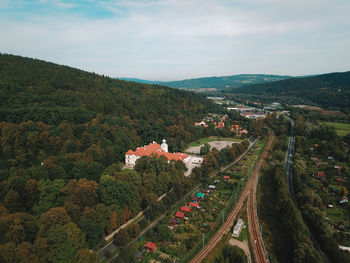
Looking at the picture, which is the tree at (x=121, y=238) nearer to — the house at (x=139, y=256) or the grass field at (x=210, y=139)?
the house at (x=139, y=256)

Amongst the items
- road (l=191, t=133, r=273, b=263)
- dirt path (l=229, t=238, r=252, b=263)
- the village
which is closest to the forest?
the village

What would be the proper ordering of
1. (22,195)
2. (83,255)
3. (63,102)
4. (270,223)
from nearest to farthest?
(83,255)
(22,195)
(270,223)
(63,102)

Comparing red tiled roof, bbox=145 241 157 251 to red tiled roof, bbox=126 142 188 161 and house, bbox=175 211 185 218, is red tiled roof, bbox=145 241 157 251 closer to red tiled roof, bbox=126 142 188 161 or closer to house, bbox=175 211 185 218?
house, bbox=175 211 185 218

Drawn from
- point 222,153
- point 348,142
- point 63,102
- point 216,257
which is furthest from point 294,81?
point 216,257

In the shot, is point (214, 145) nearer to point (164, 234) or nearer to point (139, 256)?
point (164, 234)

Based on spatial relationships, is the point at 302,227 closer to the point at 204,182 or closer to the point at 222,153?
the point at 204,182

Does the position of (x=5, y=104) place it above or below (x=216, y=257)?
above

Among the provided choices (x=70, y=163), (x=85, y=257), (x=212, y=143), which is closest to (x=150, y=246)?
(x=85, y=257)
